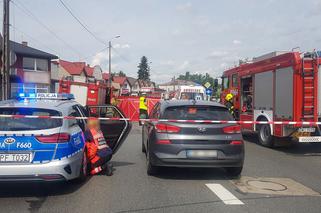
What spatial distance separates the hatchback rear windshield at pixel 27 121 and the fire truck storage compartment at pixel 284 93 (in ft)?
25.6

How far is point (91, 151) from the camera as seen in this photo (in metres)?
8.43

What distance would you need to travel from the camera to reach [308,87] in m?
12.5

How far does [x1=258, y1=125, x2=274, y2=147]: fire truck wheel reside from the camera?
13.9m

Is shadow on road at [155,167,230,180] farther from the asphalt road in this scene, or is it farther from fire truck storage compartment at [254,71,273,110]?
fire truck storage compartment at [254,71,273,110]

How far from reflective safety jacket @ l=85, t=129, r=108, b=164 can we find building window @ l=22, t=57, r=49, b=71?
42104 mm

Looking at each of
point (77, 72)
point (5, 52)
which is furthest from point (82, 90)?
point (77, 72)

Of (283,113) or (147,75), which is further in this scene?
(147,75)

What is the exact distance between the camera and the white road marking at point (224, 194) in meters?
6.68

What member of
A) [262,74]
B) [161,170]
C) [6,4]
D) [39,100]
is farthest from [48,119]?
[6,4]

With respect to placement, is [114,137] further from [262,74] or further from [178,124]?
[262,74]

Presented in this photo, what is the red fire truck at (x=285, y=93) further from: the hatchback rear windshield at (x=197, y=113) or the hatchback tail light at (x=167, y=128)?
the hatchback tail light at (x=167, y=128)

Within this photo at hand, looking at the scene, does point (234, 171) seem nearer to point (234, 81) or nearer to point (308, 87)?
point (308, 87)

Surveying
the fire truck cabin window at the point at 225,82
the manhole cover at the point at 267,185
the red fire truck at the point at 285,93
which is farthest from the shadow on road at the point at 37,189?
the fire truck cabin window at the point at 225,82

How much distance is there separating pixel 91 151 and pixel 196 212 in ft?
9.99
